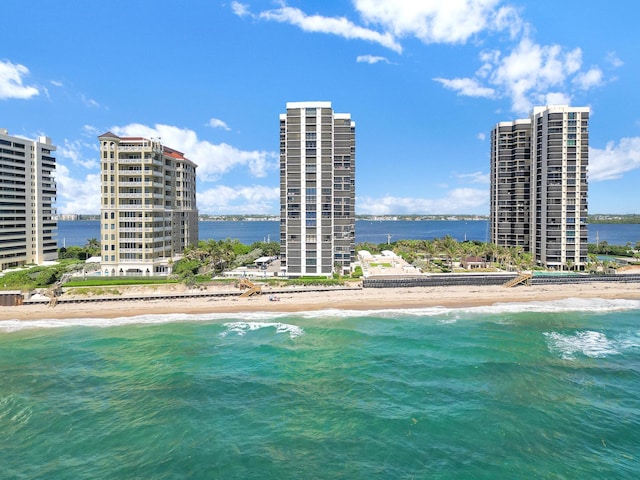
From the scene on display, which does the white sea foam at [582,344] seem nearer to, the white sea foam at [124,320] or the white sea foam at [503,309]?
the white sea foam at [503,309]

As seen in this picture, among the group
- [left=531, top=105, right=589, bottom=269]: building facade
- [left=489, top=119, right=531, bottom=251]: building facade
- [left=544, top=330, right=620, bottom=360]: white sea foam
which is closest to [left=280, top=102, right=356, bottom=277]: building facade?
[left=544, top=330, right=620, bottom=360]: white sea foam

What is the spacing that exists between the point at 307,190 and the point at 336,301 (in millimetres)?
23637

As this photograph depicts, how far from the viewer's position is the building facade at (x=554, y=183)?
9594 centimetres

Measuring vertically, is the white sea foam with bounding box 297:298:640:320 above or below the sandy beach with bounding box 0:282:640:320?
below

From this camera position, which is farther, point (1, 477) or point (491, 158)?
point (491, 158)

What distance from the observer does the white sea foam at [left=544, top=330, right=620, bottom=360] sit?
150ft

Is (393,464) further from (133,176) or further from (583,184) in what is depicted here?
(583,184)

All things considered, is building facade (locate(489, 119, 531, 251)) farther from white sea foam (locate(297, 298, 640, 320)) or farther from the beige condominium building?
the beige condominium building

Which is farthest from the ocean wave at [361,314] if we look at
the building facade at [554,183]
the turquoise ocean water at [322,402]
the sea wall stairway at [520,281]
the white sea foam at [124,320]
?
the building facade at [554,183]

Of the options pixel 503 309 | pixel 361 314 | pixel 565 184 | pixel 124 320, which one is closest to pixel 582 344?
pixel 503 309

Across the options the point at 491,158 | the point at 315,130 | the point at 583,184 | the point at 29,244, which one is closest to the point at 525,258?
the point at 583,184

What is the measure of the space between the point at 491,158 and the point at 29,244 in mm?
120723

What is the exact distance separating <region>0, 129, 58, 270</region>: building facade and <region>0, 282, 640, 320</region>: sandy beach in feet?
113

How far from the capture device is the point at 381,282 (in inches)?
3068
